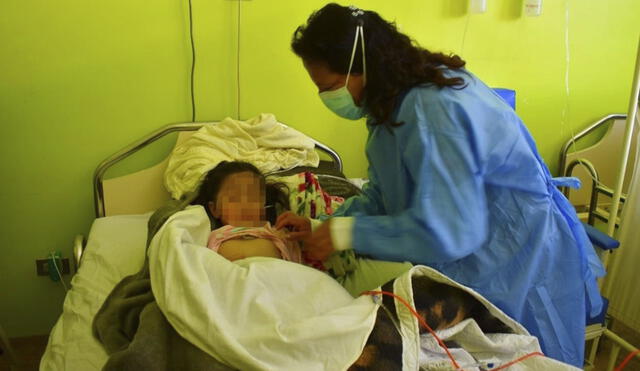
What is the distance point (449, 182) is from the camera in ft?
3.83

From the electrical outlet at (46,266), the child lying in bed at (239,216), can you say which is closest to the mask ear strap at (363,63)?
the child lying in bed at (239,216)

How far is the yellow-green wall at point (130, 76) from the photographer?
7.21 feet

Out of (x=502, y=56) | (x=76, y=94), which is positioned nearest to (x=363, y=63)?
(x=76, y=94)

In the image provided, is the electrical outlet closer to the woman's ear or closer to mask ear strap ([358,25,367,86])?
the woman's ear

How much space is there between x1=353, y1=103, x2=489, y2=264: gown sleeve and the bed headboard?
4.57ft

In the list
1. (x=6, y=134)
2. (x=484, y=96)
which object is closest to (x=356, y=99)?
(x=484, y=96)

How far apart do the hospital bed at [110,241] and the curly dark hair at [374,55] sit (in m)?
0.61

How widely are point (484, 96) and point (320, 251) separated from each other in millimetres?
568

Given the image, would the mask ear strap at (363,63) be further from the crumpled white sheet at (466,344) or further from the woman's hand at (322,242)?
the crumpled white sheet at (466,344)

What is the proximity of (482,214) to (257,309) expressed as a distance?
57 centimetres

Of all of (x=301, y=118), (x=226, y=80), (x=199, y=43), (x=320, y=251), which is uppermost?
(x=199, y=43)

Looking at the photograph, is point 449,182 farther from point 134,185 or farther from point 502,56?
point 502,56

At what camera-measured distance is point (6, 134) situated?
223 centimetres

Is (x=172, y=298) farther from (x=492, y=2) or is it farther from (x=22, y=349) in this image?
(x=492, y=2)
